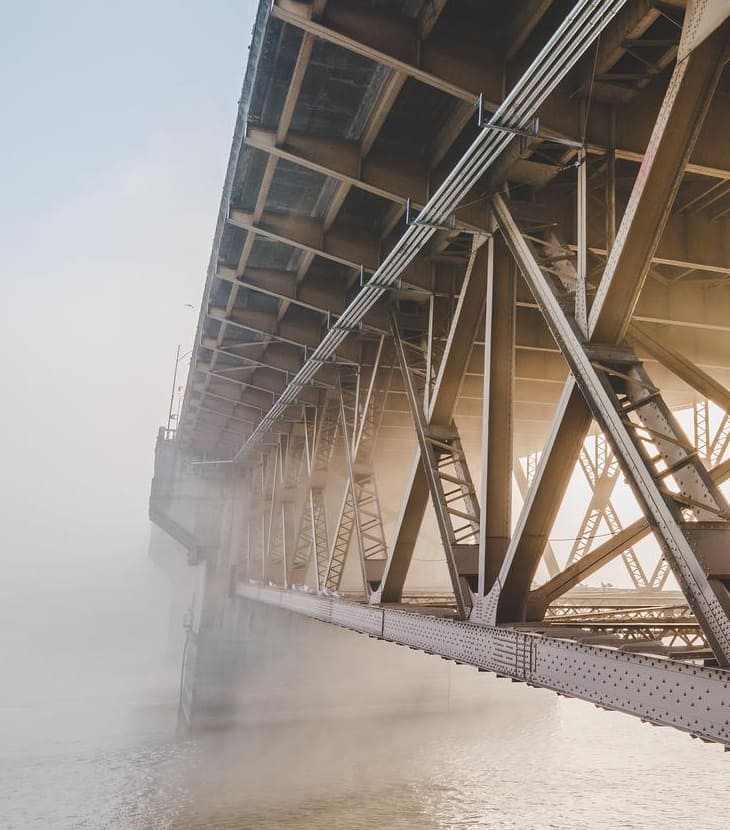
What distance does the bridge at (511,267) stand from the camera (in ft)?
16.6

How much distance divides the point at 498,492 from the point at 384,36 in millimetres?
5258

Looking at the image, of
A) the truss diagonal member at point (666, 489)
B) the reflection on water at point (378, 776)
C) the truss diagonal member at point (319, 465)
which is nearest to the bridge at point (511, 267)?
the truss diagonal member at point (666, 489)

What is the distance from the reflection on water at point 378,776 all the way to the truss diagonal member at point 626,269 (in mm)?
16045

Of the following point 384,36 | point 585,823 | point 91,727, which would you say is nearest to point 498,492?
point 384,36

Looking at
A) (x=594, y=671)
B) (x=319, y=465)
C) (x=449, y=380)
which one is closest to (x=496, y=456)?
(x=449, y=380)

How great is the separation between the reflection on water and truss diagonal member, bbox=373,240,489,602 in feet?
44.0

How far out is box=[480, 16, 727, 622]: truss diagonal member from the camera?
195 inches

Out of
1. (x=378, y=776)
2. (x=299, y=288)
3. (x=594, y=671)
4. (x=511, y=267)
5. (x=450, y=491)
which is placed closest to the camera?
(x=594, y=671)

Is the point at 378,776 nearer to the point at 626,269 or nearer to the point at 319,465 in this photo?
the point at 319,465

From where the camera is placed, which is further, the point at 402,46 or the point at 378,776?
the point at 378,776

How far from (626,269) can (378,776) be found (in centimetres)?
2293

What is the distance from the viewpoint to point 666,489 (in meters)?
4.91

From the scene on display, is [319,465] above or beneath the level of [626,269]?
above

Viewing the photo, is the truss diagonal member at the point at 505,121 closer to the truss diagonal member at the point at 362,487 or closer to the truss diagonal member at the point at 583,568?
the truss diagonal member at the point at 362,487
